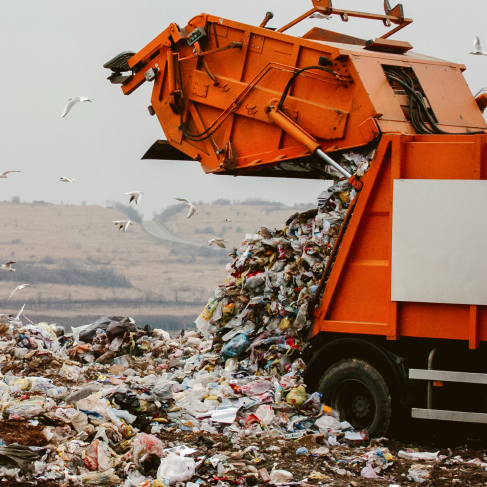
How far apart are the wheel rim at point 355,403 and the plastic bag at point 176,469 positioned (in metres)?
1.63

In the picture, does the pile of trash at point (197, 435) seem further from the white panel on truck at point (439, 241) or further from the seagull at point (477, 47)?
the seagull at point (477, 47)

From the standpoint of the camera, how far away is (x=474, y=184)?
16.4ft

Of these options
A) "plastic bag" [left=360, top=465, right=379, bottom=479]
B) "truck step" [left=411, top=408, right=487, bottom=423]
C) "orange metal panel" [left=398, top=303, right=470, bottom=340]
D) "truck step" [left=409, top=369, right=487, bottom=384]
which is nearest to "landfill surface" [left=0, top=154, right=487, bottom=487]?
"plastic bag" [left=360, top=465, right=379, bottom=479]

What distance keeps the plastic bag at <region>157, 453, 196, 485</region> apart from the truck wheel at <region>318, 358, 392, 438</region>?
62.6 inches

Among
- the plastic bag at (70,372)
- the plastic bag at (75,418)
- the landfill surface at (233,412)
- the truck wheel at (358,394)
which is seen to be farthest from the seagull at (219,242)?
the plastic bag at (75,418)

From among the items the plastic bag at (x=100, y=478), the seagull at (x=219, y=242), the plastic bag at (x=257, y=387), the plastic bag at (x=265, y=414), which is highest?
the seagull at (x=219, y=242)

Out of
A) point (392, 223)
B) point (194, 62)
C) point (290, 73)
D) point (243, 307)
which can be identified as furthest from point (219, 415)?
point (194, 62)

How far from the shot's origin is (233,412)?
559cm

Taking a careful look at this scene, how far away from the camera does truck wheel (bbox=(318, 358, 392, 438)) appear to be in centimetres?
532

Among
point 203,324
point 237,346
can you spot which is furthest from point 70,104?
point 237,346

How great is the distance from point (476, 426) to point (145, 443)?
8.81 ft

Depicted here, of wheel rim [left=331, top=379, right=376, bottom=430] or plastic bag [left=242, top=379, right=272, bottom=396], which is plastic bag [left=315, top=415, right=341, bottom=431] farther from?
plastic bag [left=242, top=379, right=272, bottom=396]

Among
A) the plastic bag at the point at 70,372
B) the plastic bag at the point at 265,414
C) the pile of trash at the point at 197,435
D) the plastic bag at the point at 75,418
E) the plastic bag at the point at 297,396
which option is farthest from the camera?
the plastic bag at the point at 70,372

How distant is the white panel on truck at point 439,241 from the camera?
16.4 ft
